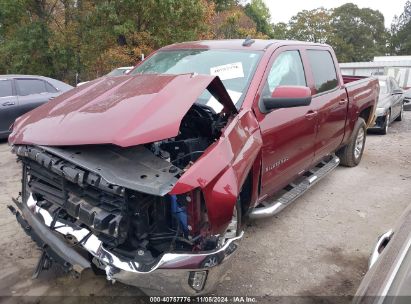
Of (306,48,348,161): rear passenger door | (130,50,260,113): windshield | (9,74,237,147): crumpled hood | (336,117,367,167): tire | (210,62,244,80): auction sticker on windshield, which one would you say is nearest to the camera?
(9,74,237,147): crumpled hood

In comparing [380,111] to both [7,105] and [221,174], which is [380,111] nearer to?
[221,174]

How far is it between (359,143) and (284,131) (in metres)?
→ 3.33

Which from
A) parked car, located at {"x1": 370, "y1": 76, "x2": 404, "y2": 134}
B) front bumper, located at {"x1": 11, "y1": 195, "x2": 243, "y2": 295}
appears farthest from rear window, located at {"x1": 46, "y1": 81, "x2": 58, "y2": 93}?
parked car, located at {"x1": 370, "y1": 76, "x2": 404, "y2": 134}

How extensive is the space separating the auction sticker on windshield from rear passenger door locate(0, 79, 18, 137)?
6.09 metres

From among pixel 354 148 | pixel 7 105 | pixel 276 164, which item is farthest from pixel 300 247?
pixel 7 105

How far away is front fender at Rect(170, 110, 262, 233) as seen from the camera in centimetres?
239

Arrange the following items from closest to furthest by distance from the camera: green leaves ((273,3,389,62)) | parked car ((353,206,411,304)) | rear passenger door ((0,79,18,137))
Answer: parked car ((353,206,411,304)) < rear passenger door ((0,79,18,137)) < green leaves ((273,3,389,62))

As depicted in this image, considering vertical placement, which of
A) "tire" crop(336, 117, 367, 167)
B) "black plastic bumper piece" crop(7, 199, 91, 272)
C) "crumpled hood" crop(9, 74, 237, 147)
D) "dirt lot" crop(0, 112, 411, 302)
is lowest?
"dirt lot" crop(0, 112, 411, 302)

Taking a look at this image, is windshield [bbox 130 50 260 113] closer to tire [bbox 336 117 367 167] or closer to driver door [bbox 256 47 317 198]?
driver door [bbox 256 47 317 198]

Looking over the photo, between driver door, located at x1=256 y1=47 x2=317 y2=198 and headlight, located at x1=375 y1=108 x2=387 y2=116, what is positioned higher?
driver door, located at x1=256 y1=47 x2=317 y2=198

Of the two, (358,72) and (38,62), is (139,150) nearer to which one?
(38,62)

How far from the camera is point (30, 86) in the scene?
8.77 meters

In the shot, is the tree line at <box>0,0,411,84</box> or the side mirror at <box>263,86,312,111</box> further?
the tree line at <box>0,0,411,84</box>

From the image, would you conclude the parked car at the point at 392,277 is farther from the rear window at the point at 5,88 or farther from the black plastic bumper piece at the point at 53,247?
→ the rear window at the point at 5,88
